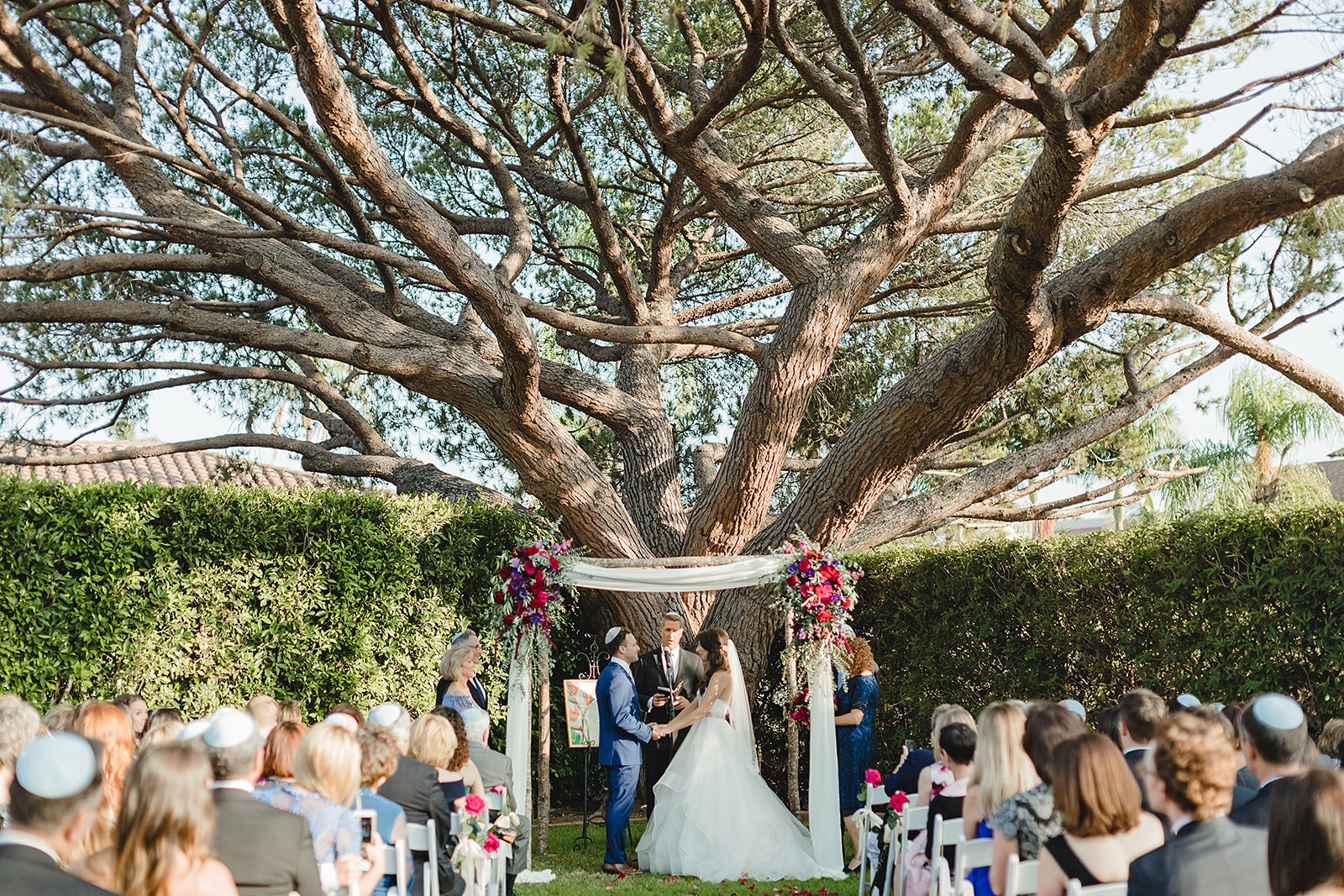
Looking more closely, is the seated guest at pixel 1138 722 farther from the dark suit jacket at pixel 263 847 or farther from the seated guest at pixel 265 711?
the seated guest at pixel 265 711

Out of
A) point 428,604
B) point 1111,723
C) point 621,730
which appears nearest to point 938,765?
point 1111,723

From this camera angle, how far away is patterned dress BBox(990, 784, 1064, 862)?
365 cm

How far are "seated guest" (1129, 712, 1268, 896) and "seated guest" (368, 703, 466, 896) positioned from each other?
2872mm

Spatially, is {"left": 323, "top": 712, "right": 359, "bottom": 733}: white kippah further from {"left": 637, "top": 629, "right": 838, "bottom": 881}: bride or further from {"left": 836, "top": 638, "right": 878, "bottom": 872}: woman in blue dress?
{"left": 836, "top": 638, "right": 878, "bottom": 872}: woman in blue dress

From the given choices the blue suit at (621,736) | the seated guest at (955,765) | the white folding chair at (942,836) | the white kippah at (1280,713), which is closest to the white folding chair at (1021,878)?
the white kippah at (1280,713)

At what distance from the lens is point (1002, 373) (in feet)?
25.4

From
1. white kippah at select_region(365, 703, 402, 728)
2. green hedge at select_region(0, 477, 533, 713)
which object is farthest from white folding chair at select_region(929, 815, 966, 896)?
green hedge at select_region(0, 477, 533, 713)

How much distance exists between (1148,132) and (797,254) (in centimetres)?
407

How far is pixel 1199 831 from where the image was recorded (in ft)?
9.60

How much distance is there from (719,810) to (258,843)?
16.7ft

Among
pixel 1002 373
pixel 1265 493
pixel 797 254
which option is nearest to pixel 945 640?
pixel 1002 373

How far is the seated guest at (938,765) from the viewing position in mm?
5062

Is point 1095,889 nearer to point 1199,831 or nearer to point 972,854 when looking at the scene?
point 1199,831

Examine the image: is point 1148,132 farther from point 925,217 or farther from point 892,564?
point 892,564
